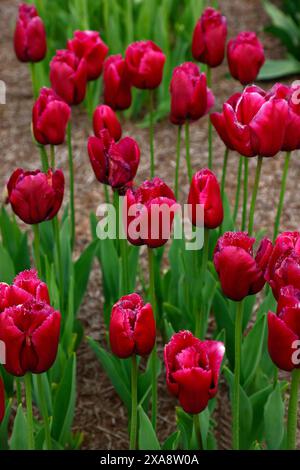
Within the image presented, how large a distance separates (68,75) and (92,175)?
4.78 ft

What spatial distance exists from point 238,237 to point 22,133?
2623 millimetres

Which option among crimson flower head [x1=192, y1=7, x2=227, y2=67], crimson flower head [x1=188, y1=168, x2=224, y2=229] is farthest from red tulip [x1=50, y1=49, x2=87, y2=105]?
crimson flower head [x1=188, y1=168, x2=224, y2=229]

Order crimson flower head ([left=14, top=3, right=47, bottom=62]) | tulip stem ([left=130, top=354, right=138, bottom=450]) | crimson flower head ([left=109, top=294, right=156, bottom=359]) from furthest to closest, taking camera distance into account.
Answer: crimson flower head ([left=14, top=3, right=47, bottom=62]) < tulip stem ([left=130, top=354, right=138, bottom=450]) < crimson flower head ([left=109, top=294, right=156, bottom=359])

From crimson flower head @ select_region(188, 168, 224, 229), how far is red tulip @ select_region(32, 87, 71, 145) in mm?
487

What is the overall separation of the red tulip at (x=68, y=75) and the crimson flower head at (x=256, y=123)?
540 mm

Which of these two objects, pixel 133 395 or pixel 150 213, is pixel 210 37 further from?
pixel 133 395

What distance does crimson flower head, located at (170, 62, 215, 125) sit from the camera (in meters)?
1.96

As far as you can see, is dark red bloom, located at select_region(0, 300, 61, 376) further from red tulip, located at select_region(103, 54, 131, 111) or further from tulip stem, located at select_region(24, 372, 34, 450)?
red tulip, located at select_region(103, 54, 131, 111)

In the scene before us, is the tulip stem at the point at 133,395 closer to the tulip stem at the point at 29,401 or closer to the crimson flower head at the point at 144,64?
the tulip stem at the point at 29,401

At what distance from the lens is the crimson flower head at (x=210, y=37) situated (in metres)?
2.18

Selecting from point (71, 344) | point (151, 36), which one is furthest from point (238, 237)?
point (151, 36)

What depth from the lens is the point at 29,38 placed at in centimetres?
233

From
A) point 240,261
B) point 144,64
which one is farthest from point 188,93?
point 240,261

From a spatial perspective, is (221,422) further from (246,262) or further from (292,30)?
(292,30)
